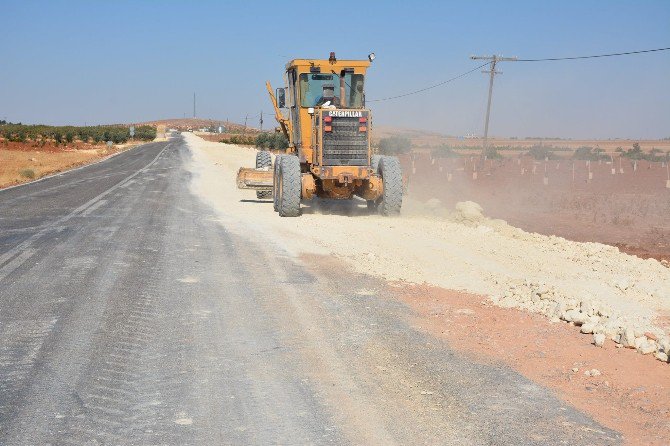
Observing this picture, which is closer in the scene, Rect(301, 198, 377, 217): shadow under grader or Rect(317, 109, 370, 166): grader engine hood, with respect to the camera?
Rect(317, 109, 370, 166): grader engine hood

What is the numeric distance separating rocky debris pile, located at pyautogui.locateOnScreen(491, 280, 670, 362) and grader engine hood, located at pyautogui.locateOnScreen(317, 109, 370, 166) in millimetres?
7146

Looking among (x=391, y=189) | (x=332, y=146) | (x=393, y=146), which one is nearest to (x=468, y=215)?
(x=391, y=189)

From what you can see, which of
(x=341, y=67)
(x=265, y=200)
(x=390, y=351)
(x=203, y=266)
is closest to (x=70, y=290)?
(x=203, y=266)

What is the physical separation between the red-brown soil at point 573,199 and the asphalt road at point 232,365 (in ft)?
32.9

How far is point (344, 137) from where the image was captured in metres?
15.1

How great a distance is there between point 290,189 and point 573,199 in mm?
14215

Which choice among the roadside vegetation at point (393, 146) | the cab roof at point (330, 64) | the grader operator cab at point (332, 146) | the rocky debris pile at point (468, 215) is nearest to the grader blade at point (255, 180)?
the grader operator cab at point (332, 146)

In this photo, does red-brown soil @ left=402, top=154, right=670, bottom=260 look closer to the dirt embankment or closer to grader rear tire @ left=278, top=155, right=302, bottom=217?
the dirt embankment

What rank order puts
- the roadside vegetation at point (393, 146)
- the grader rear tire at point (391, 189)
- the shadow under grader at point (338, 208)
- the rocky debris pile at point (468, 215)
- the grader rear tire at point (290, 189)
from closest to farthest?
the grader rear tire at point (290, 189), the grader rear tire at point (391, 189), the rocky debris pile at point (468, 215), the shadow under grader at point (338, 208), the roadside vegetation at point (393, 146)

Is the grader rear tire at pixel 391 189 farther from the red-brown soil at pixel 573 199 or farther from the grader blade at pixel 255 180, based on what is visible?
the red-brown soil at pixel 573 199

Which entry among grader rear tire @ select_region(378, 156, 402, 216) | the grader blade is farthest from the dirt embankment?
the grader blade

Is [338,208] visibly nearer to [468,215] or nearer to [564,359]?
[468,215]

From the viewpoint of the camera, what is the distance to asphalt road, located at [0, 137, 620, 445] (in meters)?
4.32

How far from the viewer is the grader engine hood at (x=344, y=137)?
49.0 ft
